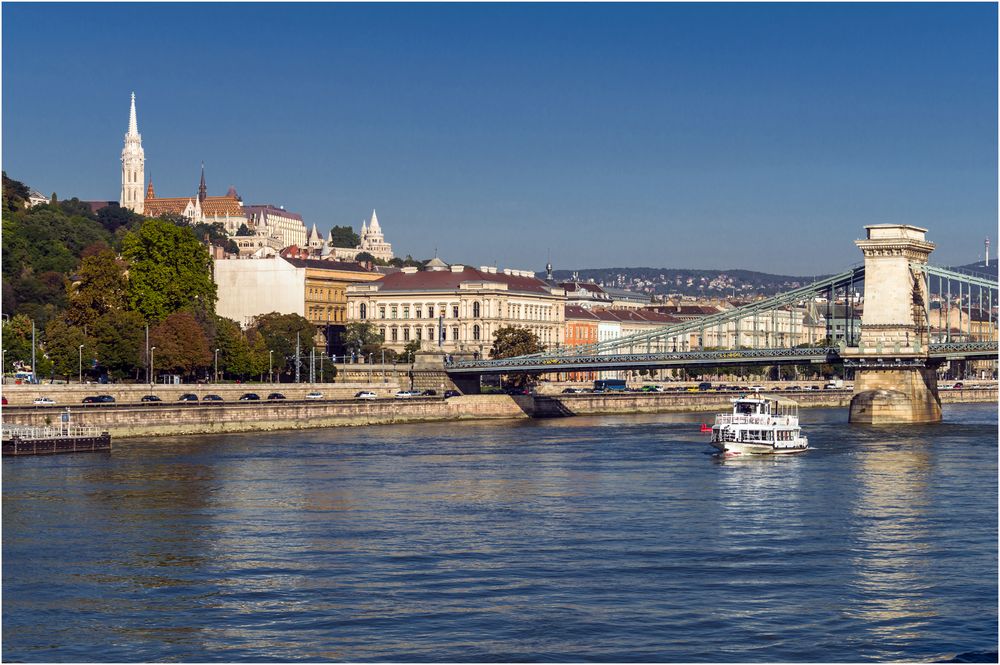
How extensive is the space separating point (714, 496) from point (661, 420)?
137 ft

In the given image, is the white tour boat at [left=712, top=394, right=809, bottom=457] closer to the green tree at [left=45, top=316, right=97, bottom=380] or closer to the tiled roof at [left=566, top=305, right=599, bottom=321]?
the green tree at [left=45, top=316, right=97, bottom=380]

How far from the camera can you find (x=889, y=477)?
48031 mm

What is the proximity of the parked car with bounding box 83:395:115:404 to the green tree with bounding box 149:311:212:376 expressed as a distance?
37.1 ft

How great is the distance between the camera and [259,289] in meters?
123

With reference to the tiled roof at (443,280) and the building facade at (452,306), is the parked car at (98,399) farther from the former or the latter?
the tiled roof at (443,280)

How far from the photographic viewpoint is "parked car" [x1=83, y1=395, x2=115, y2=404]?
66.2 metres

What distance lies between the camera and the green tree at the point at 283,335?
3831 inches

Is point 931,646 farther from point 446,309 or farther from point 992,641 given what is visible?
point 446,309

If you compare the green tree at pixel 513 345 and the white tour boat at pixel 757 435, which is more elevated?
the green tree at pixel 513 345

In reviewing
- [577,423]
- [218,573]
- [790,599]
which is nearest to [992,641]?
[790,599]

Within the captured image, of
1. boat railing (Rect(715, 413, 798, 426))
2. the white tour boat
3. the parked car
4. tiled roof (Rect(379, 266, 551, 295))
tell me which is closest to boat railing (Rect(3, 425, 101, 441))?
the parked car

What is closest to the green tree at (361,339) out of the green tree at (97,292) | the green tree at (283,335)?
the green tree at (283,335)

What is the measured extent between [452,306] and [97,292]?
135 ft

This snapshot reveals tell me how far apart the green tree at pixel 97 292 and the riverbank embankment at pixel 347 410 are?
14.8 meters
